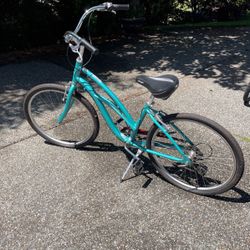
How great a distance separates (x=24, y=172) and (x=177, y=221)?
5.82ft

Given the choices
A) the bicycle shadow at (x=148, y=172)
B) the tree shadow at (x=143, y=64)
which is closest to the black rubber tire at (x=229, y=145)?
the bicycle shadow at (x=148, y=172)

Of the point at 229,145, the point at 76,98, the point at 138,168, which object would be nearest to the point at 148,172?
Result: the point at 138,168

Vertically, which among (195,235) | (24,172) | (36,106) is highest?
(36,106)

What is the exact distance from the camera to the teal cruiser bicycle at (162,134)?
2.61 meters

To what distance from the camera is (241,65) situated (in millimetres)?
6324

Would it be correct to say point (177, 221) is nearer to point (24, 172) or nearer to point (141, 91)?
point (24, 172)

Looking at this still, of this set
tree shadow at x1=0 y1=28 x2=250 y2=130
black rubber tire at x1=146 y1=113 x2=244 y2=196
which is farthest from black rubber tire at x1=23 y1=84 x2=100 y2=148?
black rubber tire at x1=146 y1=113 x2=244 y2=196

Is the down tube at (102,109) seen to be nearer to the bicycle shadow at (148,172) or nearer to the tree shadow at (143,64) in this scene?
the bicycle shadow at (148,172)

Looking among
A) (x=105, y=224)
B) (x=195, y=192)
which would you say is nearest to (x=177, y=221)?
(x=195, y=192)

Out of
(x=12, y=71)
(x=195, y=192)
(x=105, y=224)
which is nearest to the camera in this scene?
(x=105, y=224)

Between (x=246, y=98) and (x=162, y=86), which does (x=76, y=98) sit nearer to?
(x=162, y=86)

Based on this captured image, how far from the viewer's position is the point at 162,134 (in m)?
2.84

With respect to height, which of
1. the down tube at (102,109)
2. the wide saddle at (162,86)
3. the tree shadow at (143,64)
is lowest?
the tree shadow at (143,64)

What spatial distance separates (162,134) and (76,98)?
3.44 ft
